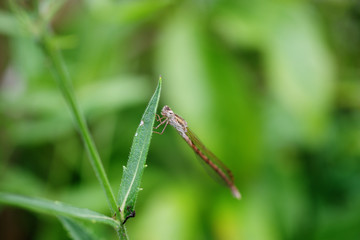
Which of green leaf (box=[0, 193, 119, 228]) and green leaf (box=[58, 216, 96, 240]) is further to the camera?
green leaf (box=[58, 216, 96, 240])

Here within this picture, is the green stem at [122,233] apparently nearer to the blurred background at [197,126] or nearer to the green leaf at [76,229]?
the green leaf at [76,229]

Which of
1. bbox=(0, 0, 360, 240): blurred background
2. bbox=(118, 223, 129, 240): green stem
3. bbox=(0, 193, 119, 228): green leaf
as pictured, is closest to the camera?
bbox=(0, 193, 119, 228): green leaf

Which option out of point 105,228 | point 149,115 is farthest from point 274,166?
point 149,115

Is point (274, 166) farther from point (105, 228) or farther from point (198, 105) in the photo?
point (105, 228)

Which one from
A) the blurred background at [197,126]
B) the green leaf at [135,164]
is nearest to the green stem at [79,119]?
the green leaf at [135,164]

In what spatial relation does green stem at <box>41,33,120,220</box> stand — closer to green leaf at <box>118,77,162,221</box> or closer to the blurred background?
green leaf at <box>118,77,162,221</box>

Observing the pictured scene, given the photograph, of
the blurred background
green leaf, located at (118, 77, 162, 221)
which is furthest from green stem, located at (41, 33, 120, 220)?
the blurred background

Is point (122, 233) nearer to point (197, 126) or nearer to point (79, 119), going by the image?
point (79, 119)

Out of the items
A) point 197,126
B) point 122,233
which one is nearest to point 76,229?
point 122,233
